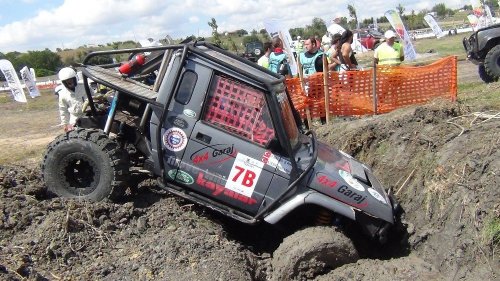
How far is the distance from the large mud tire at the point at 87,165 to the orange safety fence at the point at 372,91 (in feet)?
18.2

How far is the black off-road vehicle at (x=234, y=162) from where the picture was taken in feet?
17.1

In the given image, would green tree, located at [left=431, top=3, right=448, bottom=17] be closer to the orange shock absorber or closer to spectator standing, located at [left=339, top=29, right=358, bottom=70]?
spectator standing, located at [left=339, top=29, right=358, bottom=70]

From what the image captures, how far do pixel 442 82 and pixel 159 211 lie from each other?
7.06 meters

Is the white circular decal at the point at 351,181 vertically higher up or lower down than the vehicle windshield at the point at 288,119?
lower down

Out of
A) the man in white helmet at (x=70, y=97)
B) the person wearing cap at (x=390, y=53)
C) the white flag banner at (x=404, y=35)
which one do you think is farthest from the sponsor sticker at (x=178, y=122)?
the white flag banner at (x=404, y=35)

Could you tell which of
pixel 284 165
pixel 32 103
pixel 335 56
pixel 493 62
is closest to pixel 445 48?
pixel 493 62

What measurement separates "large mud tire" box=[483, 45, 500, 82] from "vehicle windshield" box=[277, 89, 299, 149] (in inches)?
354

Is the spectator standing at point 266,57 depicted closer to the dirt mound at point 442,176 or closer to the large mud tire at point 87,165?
the dirt mound at point 442,176

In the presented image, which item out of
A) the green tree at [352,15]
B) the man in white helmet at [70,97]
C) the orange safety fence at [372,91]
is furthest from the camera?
the green tree at [352,15]

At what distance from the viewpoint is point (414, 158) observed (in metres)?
7.08

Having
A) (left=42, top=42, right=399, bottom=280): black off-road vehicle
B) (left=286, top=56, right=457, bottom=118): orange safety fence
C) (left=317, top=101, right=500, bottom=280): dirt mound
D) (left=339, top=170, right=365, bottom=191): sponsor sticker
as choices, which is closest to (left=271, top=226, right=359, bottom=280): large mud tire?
(left=42, top=42, right=399, bottom=280): black off-road vehicle

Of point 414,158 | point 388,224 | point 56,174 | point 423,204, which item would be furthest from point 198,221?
point 414,158

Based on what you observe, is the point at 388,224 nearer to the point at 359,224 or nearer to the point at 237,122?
the point at 359,224

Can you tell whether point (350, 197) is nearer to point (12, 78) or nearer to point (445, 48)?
point (12, 78)
